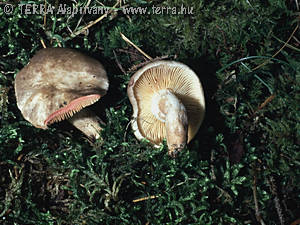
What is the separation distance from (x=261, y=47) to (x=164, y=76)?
2.67 ft

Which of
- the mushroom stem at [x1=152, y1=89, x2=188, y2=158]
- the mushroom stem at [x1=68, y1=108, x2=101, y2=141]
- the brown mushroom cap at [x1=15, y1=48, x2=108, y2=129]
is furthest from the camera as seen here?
the mushroom stem at [x1=68, y1=108, x2=101, y2=141]

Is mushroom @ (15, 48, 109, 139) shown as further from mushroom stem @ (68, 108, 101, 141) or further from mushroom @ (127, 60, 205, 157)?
mushroom @ (127, 60, 205, 157)

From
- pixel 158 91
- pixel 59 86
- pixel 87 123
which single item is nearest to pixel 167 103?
pixel 158 91

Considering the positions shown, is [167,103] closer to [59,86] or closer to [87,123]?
[87,123]

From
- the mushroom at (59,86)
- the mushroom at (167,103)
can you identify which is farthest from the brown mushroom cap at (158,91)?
the mushroom at (59,86)

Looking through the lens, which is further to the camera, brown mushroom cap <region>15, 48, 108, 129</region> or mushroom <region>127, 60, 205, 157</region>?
mushroom <region>127, 60, 205, 157</region>

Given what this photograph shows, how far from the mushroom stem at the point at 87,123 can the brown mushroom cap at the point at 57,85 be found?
0.73 feet

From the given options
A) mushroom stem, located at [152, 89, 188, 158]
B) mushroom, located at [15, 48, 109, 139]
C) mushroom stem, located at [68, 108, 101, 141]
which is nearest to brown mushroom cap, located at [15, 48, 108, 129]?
mushroom, located at [15, 48, 109, 139]

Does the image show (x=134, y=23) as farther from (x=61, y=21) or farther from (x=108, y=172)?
(x=108, y=172)

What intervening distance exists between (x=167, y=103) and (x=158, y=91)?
0.16m

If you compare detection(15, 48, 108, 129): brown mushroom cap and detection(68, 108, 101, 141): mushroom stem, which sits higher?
detection(15, 48, 108, 129): brown mushroom cap

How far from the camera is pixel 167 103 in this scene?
1.99 metres

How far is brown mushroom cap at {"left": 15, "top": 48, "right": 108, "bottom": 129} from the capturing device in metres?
1.70

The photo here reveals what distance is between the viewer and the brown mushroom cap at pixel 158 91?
1.93m
